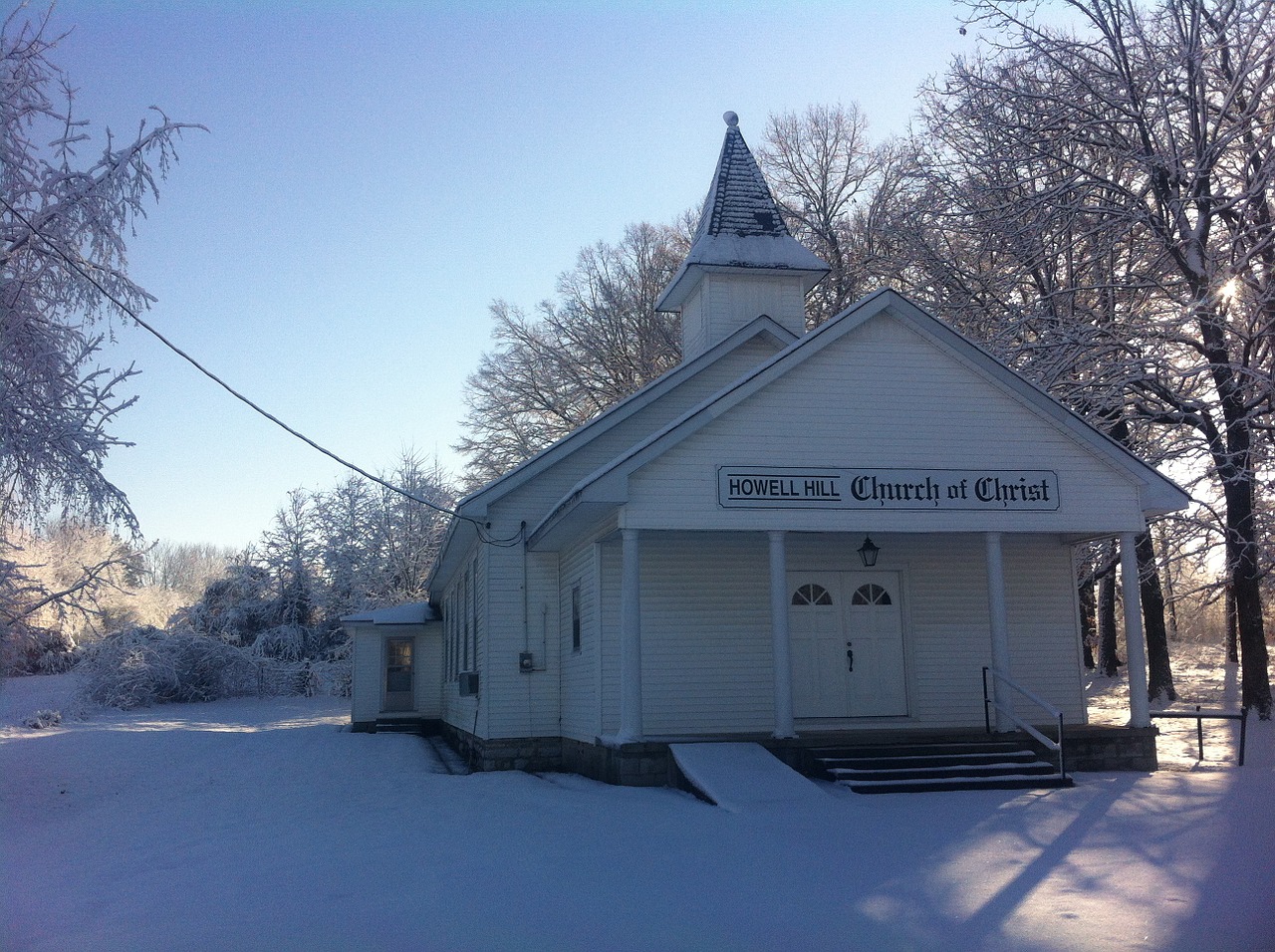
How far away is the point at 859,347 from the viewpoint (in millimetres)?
14203

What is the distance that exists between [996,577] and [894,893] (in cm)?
760

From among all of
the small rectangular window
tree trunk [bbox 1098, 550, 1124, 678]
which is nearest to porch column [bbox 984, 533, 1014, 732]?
the small rectangular window

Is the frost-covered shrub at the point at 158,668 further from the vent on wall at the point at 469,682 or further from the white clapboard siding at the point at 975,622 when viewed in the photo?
the white clapboard siding at the point at 975,622

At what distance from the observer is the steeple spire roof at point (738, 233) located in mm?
19312

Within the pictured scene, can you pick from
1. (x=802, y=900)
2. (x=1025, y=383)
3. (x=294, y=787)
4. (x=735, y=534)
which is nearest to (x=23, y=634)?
(x=294, y=787)

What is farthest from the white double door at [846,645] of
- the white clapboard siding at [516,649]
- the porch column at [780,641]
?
the white clapboard siding at [516,649]

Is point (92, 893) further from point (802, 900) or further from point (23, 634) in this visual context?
point (23, 634)

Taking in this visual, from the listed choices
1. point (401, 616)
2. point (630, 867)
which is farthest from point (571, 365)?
point (630, 867)

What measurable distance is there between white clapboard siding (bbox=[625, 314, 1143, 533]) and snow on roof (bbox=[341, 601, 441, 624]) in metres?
13.8

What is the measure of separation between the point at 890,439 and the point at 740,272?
6326 mm

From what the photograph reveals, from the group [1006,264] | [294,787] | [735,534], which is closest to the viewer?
[294,787]

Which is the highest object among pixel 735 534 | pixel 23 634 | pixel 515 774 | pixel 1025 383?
pixel 1025 383

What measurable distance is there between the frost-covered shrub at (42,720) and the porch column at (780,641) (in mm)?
20368

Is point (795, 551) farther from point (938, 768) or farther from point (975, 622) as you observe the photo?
point (938, 768)
